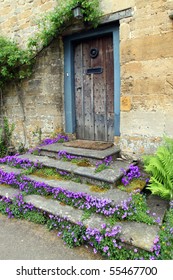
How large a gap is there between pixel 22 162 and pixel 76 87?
2.04m

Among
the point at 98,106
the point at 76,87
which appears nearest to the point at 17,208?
the point at 98,106

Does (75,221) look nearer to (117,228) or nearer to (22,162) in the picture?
(117,228)

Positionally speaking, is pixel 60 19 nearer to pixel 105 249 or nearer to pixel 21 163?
pixel 21 163

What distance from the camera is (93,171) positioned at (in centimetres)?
314

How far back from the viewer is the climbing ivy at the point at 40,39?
12.2ft

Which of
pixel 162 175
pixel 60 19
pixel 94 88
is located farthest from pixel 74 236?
pixel 60 19

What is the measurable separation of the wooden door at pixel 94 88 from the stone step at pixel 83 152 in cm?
62

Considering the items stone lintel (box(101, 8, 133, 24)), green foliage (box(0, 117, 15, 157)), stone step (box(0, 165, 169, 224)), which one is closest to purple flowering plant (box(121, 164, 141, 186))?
stone step (box(0, 165, 169, 224))

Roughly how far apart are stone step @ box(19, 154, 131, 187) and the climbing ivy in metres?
2.60

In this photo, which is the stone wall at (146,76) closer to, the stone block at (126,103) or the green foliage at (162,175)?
the stone block at (126,103)

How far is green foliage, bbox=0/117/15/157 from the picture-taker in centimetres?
588

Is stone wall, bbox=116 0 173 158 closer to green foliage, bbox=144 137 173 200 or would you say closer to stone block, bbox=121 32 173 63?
stone block, bbox=121 32 173 63

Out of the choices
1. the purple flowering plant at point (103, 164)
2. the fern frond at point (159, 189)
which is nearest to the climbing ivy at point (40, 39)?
the purple flowering plant at point (103, 164)

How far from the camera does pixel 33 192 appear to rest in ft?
9.99
